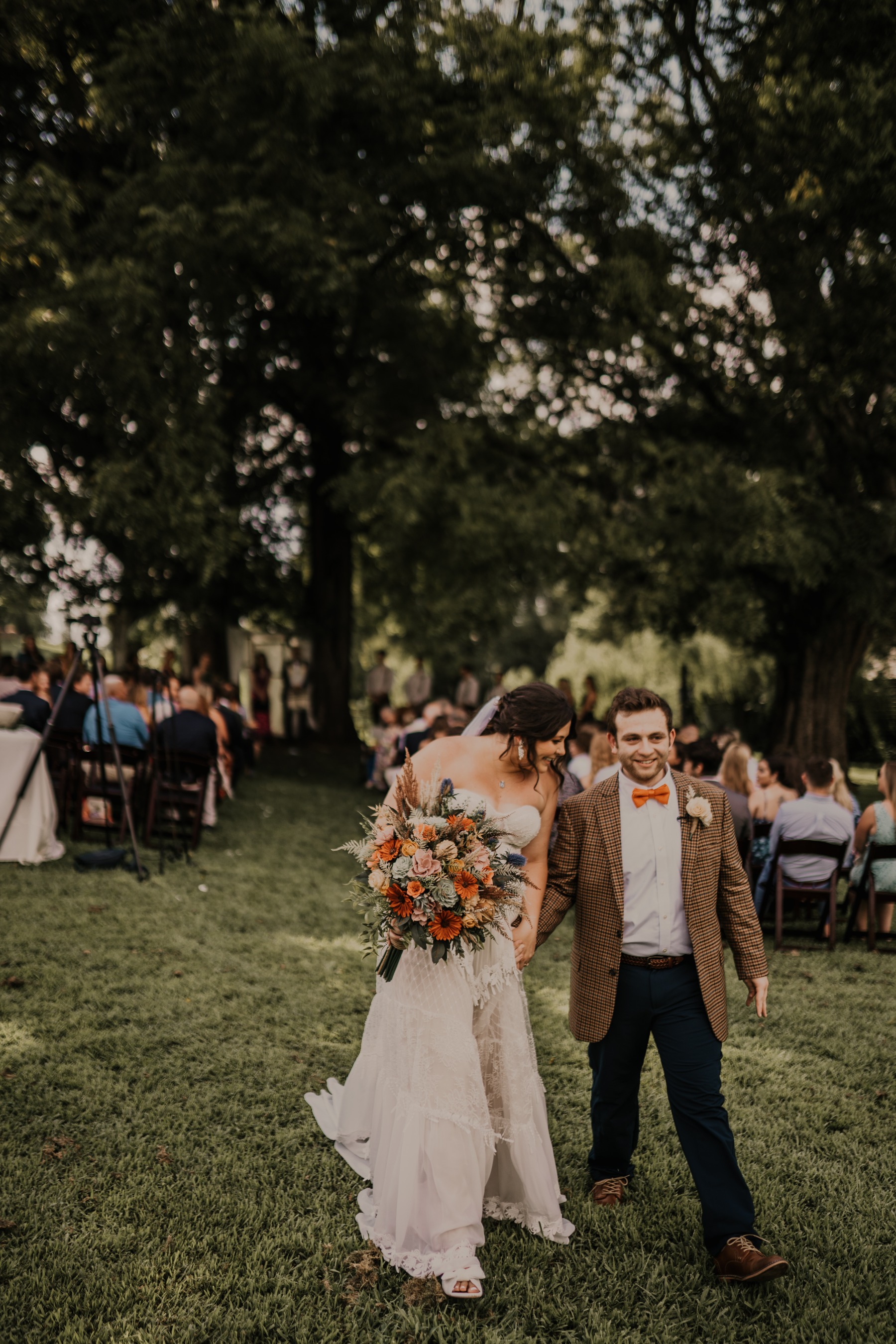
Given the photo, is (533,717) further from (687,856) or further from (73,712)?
(73,712)

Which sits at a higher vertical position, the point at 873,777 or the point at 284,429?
the point at 284,429

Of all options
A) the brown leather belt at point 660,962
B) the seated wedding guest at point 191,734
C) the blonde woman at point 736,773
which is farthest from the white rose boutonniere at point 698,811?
the seated wedding guest at point 191,734

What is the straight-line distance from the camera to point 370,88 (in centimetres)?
1391

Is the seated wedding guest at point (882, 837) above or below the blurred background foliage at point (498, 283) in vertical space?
below

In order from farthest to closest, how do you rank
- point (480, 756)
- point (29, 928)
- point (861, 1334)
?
1. point (29, 928)
2. point (480, 756)
3. point (861, 1334)

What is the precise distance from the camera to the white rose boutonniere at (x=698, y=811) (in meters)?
3.70

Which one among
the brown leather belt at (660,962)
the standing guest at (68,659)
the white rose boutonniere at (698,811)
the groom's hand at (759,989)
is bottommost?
the groom's hand at (759,989)

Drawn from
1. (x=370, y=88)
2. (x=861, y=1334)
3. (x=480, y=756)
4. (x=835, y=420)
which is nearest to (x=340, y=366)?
(x=370, y=88)

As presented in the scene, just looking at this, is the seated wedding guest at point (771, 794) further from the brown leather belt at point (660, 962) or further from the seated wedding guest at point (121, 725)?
the seated wedding guest at point (121, 725)

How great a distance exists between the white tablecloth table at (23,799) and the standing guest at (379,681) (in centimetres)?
1144

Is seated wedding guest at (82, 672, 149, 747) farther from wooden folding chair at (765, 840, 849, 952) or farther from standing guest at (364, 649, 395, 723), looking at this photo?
standing guest at (364, 649, 395, 723)

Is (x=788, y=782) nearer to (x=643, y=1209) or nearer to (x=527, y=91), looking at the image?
→ (x=643, y=1209)

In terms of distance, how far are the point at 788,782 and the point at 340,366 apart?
40.3 ft

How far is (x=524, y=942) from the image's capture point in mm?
3830
